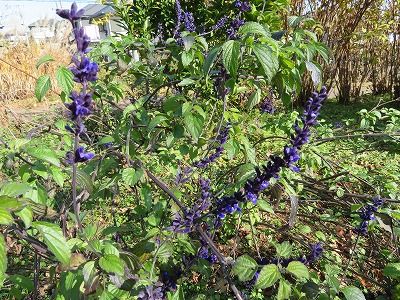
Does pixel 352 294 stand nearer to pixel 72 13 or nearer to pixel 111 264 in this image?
pixel 111 264

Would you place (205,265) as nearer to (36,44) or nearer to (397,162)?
(397,162)

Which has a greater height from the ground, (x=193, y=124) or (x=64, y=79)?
(x=64, y=79)

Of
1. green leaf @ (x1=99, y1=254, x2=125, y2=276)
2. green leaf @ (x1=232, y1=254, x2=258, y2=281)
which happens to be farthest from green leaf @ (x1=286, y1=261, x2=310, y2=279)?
green leaf @ (x1=99, y1=254, x2=125, y2=276)

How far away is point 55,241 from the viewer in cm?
92

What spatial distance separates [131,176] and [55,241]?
0.45 metres

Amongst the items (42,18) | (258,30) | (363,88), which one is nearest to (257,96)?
(258,30)

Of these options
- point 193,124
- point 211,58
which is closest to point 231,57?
Result: point 211,58

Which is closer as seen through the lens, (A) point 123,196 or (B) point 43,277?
(B) point 43,277

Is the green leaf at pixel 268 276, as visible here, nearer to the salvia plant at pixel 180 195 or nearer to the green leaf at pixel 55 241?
the salvia plant at pixel 180 195

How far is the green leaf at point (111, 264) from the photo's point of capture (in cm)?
95

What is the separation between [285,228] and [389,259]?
58 cm

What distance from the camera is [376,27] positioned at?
682 centimetres

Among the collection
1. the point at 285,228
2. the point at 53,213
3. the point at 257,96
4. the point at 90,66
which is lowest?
the point at 285,228

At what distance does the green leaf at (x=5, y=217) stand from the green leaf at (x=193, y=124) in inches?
28.9
